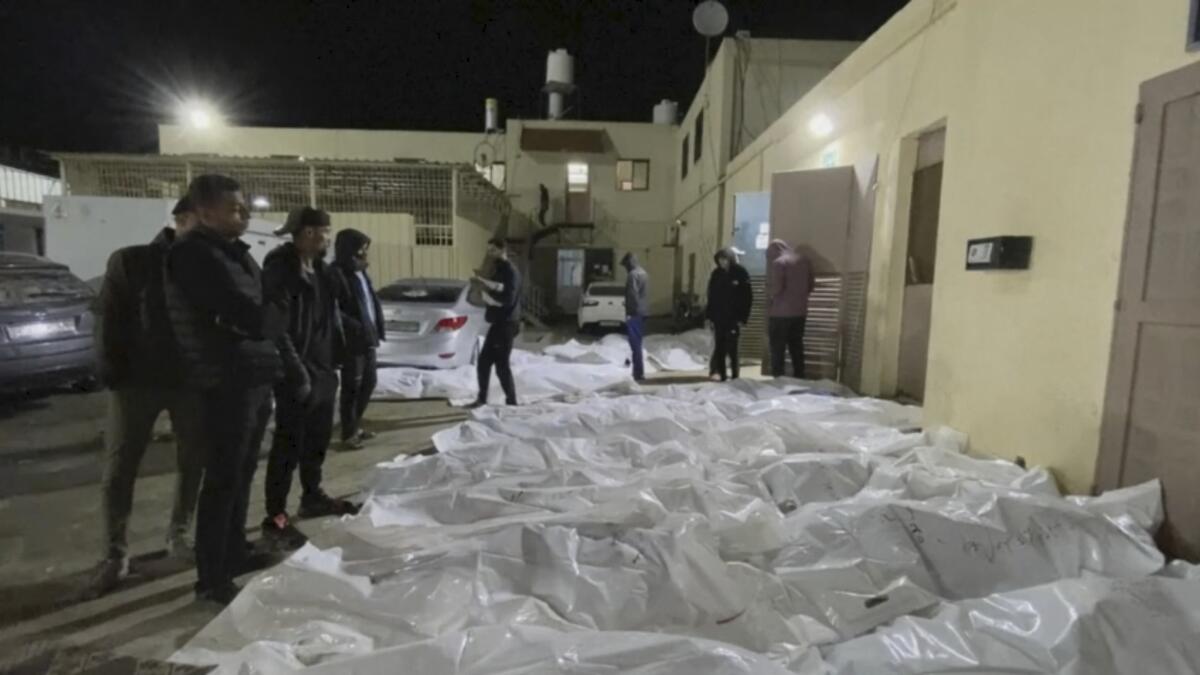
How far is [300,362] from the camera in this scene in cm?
324

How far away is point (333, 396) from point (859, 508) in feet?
9.39

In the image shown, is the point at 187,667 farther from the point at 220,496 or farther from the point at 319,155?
the point at 319,155

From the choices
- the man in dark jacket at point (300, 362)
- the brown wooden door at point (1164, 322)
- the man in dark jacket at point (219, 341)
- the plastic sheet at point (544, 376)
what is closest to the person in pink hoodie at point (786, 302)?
the plastic sheet at point (544, 376)

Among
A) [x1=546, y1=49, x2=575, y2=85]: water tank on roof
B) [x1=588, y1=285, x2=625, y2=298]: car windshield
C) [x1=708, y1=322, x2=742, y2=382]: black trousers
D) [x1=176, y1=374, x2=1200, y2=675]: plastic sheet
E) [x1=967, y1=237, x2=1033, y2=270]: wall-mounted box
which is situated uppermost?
[x1=546, y1=49, x2=575, y2=85]: water tank on roof

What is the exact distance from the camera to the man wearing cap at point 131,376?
9.46ft

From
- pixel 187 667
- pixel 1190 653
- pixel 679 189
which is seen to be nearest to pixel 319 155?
pixel 679 189

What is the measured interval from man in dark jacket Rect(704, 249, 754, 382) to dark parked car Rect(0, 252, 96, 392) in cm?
616

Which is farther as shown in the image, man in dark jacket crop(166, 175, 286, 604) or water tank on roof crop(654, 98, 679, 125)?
water tank on roof crop(654, 98, 679, 125)

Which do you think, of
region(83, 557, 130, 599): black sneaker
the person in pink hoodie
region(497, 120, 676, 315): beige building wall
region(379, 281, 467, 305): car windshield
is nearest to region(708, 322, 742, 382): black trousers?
the person in pink hoodie

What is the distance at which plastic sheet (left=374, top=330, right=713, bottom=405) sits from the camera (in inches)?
278

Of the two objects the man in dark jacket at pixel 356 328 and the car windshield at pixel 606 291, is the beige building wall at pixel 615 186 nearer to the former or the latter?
the car windshield at pixel 606 291

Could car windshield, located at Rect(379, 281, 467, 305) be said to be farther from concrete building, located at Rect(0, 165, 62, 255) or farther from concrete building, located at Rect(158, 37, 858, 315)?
concrete building, located at Rect(158, 37, 858, 315)

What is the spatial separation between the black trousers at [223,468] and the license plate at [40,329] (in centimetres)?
462

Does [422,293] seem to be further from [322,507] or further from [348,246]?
[322,507]
